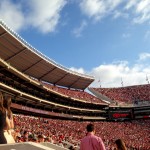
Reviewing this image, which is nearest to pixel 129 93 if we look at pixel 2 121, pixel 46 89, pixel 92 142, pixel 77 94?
pixel 77 94

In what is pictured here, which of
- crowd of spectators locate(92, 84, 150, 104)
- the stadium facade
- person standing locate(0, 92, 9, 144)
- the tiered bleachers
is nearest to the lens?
person standing locate(0, 92, 9, 144)

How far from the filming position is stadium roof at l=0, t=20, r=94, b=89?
133ft

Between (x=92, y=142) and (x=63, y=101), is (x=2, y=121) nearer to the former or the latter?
(x=92, y=142)

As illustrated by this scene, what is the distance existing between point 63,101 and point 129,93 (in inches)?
1037

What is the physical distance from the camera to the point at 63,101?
59219mm

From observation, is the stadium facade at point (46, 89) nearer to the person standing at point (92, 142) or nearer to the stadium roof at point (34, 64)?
the stadium roof at point (34, 64)

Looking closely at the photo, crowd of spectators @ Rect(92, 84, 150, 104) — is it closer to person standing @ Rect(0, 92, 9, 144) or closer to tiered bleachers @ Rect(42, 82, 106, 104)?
tiered bleachers @ Rect(42, 82, 106, 104)

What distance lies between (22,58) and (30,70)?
5232 mm

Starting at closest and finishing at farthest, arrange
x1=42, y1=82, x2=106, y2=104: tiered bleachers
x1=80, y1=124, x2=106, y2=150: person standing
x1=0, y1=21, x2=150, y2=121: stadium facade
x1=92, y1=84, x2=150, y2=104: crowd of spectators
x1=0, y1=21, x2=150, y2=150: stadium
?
1. x1=80, y1=124, x2=106, y2=150: person standing
2. x1=0, y1=21, x2=150, y2=150: stadium
3. x1=0, y1=21, x2=150, y2=121: stadium facade
4. x1=42, y1=82, x2=106, y2=104: tiered bleachers
5. x1=92, y1=84, x2=150, y2=104: crowd of spectators

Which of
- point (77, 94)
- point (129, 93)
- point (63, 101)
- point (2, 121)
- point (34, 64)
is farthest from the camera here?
point (129, 93)

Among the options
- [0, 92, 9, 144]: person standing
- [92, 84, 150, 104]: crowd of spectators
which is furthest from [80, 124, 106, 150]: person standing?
[92, 84, 150, 104]: crowd of spectators

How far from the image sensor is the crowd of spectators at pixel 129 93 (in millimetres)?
74688

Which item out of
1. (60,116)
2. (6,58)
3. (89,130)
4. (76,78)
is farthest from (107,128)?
(89,130)

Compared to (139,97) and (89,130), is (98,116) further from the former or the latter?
(89,130)
